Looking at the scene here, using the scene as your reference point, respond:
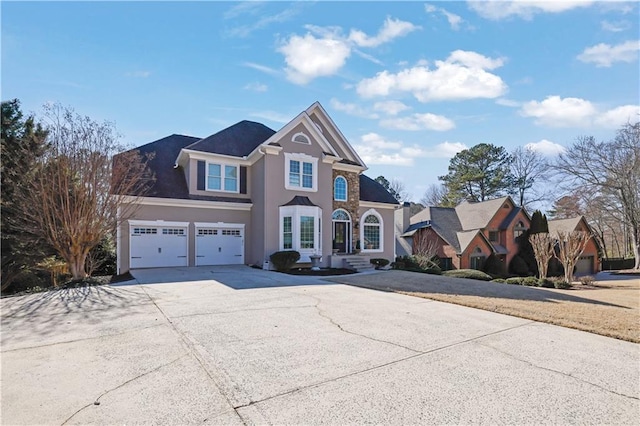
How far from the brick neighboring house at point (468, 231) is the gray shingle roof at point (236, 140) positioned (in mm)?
15596

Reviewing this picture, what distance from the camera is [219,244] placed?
17922mm

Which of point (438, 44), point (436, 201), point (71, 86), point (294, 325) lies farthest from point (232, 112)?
point (436, 201)

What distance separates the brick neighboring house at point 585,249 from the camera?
108 ft

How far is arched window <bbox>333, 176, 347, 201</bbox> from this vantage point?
20688mm

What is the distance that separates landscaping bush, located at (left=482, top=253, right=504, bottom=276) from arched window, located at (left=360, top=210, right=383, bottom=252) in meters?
11.5

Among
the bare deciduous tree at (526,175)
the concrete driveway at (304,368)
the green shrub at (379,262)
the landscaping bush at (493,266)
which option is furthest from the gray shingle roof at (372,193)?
the bare deciduous tree at (526,175)

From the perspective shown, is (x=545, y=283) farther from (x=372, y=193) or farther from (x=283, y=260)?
(x=283, y=260)

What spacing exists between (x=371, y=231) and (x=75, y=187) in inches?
648

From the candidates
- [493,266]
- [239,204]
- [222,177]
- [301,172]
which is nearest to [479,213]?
[493,266]

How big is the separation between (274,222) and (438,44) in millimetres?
10633

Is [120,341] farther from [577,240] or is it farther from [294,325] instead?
[577,240]

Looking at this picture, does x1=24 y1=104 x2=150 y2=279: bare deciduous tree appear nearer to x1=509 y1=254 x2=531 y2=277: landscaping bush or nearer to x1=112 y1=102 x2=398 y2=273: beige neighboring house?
x1=112 y1=102 x2=398 y2=273: beige neighboring house

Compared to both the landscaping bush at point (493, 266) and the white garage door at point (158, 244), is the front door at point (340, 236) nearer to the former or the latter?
the white garage door at point (158, 244)

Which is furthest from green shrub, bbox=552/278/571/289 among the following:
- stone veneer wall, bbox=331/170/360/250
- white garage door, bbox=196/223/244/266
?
white garage door, bbox=196/223/244/266
